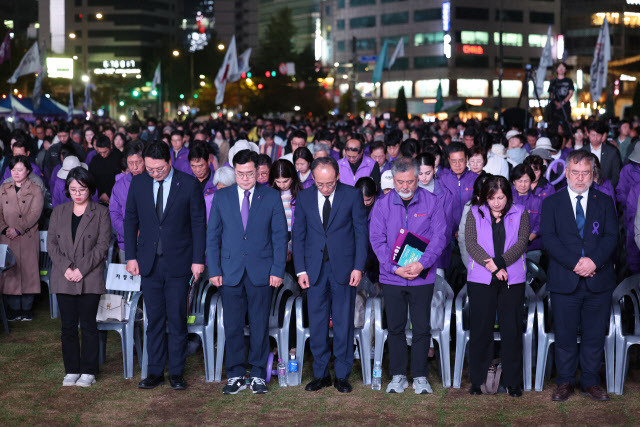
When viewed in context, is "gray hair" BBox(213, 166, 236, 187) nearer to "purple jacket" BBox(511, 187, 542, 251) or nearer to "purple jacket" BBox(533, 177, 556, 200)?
"purple jacket" BBox(511, 187, 542, 251)

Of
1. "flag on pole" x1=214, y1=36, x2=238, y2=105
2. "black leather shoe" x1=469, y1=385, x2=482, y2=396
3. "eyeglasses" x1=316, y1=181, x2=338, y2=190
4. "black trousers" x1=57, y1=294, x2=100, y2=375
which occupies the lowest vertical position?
"black leather shoe" x1=469, y1=385, x2=482, y2=396

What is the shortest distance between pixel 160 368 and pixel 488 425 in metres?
2.87

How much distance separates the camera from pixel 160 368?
7.66m

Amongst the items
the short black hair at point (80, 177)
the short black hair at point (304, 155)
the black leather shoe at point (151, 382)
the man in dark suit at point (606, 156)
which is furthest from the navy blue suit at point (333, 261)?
the man in dark suit at point (606, 156)

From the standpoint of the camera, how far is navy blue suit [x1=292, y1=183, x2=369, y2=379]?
748cm

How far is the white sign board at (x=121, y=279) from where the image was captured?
8031 millimetres

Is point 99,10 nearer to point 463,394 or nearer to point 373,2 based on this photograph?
point 373,2

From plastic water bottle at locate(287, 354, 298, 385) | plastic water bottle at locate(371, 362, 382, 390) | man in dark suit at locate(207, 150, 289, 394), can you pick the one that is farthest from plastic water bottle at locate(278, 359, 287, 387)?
plastic water bottle at locate(371, 362, 382, 390)

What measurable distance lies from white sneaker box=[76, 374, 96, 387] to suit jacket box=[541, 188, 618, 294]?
13.4ft

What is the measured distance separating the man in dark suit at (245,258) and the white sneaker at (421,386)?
4.18 feet

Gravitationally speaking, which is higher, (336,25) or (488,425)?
(336,25)

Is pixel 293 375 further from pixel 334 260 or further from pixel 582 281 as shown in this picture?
pixel 582 281

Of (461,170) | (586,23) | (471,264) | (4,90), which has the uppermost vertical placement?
(586,23)

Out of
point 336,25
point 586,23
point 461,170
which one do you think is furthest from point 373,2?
point 461,170
